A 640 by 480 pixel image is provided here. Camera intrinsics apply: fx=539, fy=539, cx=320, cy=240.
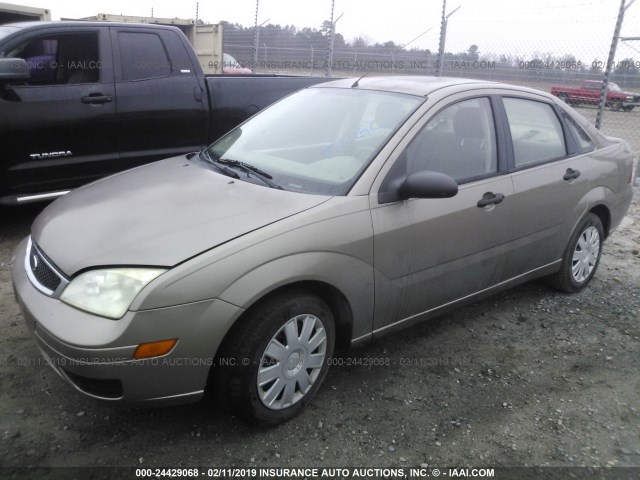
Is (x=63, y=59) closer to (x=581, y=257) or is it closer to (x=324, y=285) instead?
(x=324, y=285)

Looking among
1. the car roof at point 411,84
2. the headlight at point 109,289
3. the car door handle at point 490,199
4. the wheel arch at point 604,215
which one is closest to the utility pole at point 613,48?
the wheel arch at point 604,215

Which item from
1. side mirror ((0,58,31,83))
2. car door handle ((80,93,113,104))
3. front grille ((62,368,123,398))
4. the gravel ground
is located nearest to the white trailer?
car door handle ((80,93,113,104))

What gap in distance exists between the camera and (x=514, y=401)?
9.61 feet

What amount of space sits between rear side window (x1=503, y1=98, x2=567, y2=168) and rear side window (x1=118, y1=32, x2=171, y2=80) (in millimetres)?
3522

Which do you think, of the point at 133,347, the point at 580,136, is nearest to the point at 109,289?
the point at 133,347

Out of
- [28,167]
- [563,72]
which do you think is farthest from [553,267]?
[563,72]

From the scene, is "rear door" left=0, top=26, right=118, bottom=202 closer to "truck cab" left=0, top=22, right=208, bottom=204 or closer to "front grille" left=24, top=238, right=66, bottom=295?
"truck cab" left=0, top=22, right=208, bottom=204

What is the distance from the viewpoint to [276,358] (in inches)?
97.1

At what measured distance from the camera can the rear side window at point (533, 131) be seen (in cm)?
355

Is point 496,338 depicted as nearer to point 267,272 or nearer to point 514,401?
point 514,401

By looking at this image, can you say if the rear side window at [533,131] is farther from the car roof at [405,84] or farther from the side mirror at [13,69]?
the side mirror at [13,69]

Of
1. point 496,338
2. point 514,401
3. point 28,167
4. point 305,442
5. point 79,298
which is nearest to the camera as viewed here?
point 79,298

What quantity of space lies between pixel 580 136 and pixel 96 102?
4.15m

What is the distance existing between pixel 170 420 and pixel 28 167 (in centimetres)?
312
